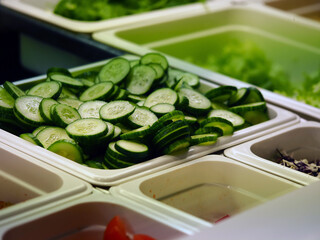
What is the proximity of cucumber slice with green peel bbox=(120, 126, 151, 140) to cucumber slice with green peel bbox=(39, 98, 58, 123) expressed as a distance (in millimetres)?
273

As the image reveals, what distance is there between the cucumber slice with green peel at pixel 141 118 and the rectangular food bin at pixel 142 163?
0.15 m

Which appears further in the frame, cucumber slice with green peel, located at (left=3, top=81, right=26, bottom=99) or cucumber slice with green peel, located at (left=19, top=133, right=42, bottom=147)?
cucumber slice with green peel, located at (left=3, top=81, right=26, bottom=99)

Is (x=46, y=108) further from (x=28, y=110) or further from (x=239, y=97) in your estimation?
(x=239, y=97)

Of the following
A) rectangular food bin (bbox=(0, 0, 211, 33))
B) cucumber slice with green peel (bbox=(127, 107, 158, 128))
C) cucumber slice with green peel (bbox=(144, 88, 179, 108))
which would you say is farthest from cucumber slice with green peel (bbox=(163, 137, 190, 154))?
rectangular food bin (bbox=(0, 0, 211, 33))

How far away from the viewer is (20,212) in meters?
1.28

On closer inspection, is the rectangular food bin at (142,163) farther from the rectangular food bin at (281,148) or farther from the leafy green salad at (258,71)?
the leafy green salad at (258,71)

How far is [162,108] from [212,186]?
303 mm

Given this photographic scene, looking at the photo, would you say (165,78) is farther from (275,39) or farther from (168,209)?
(275,39)

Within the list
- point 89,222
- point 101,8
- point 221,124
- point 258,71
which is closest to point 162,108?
point 221,124

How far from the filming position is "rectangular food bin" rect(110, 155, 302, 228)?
5.16ft

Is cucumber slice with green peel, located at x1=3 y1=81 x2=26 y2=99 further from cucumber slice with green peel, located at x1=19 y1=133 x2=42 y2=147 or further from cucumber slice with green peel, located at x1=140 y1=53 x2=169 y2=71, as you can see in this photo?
cucumber slice with green peel, located at x1=140 y1=53 x2=169 y2=71

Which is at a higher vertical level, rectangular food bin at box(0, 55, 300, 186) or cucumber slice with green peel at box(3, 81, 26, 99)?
cucumber slice with green peel at box(3, 81, 26, 99)

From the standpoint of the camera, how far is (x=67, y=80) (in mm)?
2041

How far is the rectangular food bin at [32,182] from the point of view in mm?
1374
